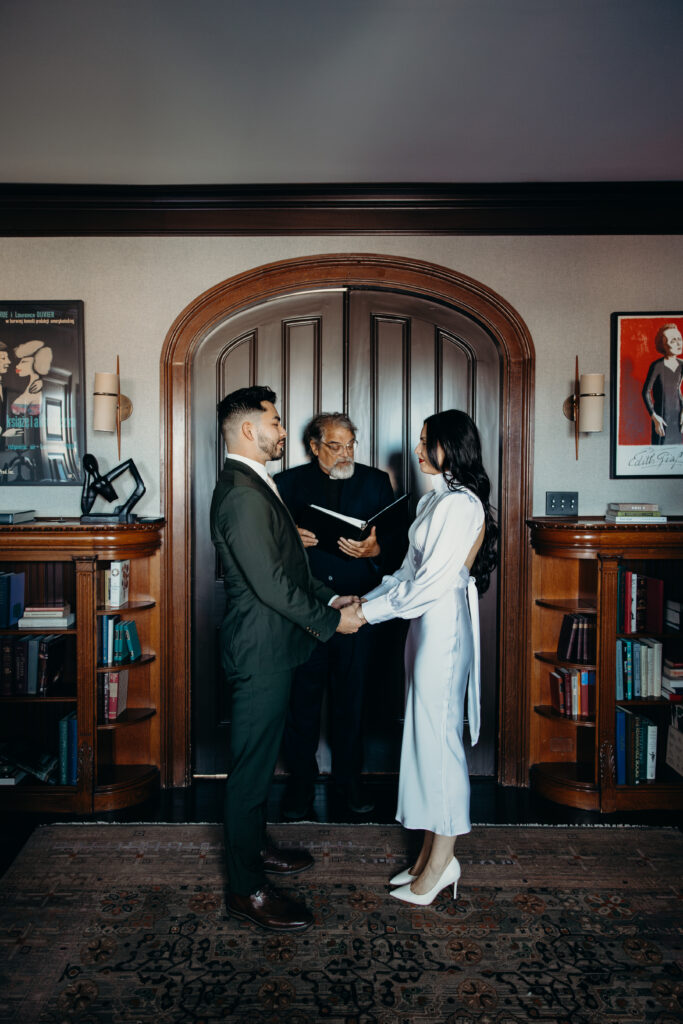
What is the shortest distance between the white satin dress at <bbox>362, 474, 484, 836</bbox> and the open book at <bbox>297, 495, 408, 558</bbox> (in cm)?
46

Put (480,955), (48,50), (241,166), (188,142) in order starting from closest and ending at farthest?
(480,955) < (48,50) < (188,142) < (241,166)

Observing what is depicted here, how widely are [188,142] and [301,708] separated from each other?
284 cm

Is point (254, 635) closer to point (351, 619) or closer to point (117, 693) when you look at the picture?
point (351, 619)

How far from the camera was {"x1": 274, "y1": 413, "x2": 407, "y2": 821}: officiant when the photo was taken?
124 inches

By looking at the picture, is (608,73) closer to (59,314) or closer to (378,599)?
(378,599)

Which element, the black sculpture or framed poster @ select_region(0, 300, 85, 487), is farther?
framed poster @ select_region(0, 300, 85, 487)

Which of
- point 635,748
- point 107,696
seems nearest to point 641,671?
point 635,748

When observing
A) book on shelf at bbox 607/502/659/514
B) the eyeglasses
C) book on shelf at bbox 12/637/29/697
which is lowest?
book on shelf at bbox 12/637/29/697

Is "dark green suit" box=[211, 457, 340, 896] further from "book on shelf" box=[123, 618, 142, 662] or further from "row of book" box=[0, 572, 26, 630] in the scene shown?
"row of book" box=[0, 572, 26, 630]

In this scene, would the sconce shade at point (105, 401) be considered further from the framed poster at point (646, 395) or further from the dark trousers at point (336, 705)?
the framed poster at point (646, 395)

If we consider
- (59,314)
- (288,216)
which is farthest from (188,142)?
(59,314)

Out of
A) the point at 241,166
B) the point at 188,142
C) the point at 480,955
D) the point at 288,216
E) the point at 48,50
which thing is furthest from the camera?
the point at 288,216

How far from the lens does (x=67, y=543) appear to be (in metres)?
3.10

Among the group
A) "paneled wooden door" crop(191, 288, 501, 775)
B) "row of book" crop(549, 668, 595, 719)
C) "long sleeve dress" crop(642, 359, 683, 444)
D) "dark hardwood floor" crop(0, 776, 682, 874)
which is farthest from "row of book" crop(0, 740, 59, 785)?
"long sleeve dress" crop(642, 359, 683, 444)
